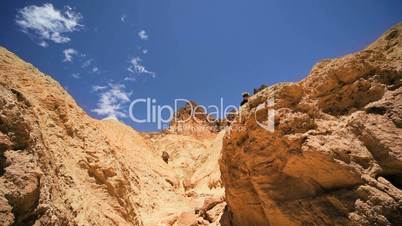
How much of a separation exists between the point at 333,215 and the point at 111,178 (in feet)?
A: 25.5

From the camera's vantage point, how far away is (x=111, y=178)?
1144cm

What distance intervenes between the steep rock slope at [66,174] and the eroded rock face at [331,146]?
4.64 m

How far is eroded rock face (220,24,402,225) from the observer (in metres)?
6.60

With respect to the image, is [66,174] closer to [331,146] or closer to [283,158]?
[283,158]

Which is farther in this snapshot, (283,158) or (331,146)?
(283,158)

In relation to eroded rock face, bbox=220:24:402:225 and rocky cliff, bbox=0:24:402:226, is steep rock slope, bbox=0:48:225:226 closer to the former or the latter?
rocky cliff, bbox=0:24:402:226

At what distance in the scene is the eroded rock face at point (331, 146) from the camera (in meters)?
6.60

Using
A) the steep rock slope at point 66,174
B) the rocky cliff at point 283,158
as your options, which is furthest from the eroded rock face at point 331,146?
the steep rock slope at point 66,174

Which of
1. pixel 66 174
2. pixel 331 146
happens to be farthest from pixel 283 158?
pixel 66 174

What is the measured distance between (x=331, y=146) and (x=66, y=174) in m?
6.71

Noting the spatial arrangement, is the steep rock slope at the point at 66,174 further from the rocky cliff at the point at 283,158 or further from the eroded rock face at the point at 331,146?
the eroded rock face at the point at 331,146

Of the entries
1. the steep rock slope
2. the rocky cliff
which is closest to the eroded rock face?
the rocky cliff

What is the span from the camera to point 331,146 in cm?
716

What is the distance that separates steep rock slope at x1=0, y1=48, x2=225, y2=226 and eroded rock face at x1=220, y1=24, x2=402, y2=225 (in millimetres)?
4639
